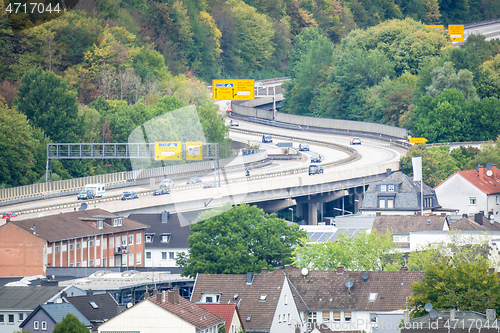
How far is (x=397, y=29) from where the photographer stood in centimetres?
14525

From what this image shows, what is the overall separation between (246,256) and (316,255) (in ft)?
13.2

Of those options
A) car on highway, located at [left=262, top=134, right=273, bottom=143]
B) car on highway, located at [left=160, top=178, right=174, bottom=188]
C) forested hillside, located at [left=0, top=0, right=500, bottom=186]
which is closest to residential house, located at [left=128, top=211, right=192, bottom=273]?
car on highway, located at [left=160, top=178, right=174, bottom=188]

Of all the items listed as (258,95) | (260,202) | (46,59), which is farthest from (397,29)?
(260,202)

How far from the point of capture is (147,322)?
Result: 140ft

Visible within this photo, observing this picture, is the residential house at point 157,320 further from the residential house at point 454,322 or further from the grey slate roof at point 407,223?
the grey slate roof at point 407,223

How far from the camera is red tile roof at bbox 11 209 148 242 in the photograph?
68.7m

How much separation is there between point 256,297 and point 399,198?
42.3m

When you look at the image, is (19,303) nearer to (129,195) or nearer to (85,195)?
(129,195)

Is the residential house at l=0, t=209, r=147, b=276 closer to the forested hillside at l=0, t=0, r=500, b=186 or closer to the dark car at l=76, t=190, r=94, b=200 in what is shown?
the dark car at l=76, t=190, r=94, b=200

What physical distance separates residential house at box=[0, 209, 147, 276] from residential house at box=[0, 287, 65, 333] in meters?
16.1

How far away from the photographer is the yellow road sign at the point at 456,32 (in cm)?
15962

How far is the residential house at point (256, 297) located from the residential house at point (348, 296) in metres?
0.91

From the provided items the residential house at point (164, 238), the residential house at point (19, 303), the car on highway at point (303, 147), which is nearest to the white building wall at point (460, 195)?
the residential house at point (164, 238)

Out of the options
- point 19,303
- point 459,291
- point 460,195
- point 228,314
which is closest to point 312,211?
point 460,195
